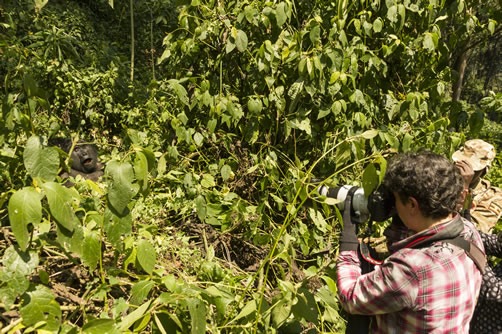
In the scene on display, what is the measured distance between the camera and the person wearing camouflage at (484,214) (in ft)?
5.09

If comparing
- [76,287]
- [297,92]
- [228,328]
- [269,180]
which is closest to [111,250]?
[76,287]

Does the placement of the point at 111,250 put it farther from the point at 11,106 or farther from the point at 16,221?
the point at 16,221

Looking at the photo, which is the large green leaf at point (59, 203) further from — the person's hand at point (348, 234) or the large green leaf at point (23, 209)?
the person's hand at point (348, 234)

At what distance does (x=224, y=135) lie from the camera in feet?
8.40

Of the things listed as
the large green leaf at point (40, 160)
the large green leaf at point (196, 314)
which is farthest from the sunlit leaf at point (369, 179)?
the large green leaf at point (40, 160)

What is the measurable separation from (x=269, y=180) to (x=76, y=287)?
3.56 feet

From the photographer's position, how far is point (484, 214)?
8.57 feet

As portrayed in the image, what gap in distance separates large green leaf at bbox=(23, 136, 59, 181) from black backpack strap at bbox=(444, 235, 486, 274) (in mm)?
1009

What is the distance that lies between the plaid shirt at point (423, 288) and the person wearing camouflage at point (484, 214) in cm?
26

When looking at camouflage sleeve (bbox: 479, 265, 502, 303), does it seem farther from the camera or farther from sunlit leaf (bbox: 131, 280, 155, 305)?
sunlit leaf (bbox: 131, 280, 155, 305)

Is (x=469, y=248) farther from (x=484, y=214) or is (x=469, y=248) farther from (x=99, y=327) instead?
(x=484, y=214)

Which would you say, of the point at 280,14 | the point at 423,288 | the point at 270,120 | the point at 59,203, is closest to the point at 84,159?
the point at 270,120

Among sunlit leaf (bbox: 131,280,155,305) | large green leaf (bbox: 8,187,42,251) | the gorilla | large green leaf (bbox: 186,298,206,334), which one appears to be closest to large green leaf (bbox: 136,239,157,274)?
sunlit leaf (bbox: 131,280,155,305)

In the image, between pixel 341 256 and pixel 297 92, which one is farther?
pixel 297 92
